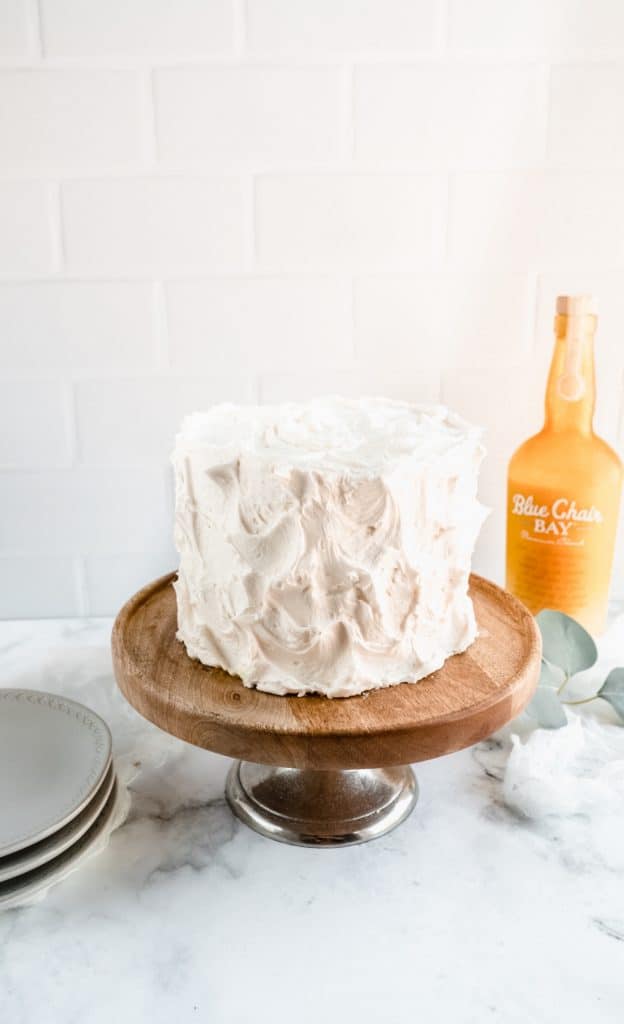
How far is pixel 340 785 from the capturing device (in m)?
0.91

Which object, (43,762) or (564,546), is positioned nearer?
(43,762)

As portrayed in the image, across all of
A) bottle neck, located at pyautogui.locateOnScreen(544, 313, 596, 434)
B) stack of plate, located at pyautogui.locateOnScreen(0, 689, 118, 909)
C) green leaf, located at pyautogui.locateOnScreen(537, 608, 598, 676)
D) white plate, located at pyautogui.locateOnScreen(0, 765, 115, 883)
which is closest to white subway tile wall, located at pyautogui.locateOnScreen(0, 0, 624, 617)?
bottle neck, located at pyautogui.locateOnScreen(544, 313, 596, 434)

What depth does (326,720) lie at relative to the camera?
0.78 meters

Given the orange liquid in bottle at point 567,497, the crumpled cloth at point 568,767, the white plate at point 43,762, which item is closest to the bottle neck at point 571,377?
the orange liquid in bottle at point 567,497

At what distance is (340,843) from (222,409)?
488mm

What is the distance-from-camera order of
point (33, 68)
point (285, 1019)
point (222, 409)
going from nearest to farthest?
point (285, 1019)
point (222, 409)
point (33, 68)

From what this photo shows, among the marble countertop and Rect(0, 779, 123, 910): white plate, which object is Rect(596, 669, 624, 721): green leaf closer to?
the marble countertop

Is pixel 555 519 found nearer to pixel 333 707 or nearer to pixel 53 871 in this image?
pixel 333 707

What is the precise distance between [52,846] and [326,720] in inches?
11.2

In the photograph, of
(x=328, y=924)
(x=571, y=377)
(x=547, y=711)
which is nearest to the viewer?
(x=328, y=924)

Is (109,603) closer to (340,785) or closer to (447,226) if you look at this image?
(340,785)

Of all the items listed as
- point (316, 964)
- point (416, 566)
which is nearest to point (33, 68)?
point (416, 566)

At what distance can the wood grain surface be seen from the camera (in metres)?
0.75

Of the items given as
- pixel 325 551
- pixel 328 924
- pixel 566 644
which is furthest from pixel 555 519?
pixel 328 924
